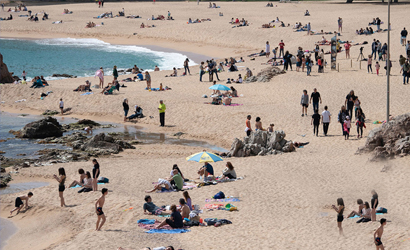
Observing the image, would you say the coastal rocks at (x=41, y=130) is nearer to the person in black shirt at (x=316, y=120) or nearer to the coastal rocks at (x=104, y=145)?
the coastal rocks at (x=104, y=145)

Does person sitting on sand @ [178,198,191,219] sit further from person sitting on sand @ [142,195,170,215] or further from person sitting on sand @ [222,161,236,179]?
person sitting on sand @ [222,161,236,179]

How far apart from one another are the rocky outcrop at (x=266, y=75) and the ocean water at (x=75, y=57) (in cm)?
1302

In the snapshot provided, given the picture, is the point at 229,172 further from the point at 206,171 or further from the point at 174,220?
the point at 174,220

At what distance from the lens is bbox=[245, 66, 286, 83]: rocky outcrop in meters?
35.8

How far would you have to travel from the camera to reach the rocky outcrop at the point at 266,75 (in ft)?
117

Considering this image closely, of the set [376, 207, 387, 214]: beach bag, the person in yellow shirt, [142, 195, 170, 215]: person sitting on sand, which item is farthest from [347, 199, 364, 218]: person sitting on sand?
the person in yellow shirt

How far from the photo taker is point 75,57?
56781mm

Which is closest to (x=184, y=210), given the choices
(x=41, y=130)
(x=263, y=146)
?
(x=263, y=146)

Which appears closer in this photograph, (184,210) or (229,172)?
(184,210)

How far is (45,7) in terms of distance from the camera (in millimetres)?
86312

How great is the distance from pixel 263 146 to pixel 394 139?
5.40 meters

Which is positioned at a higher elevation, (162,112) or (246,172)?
(162,112)

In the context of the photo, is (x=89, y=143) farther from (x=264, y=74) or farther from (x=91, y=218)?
(x=264, y=74)

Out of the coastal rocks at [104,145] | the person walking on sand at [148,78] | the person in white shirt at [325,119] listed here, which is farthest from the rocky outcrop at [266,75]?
the coastal rocks at [104,145]
